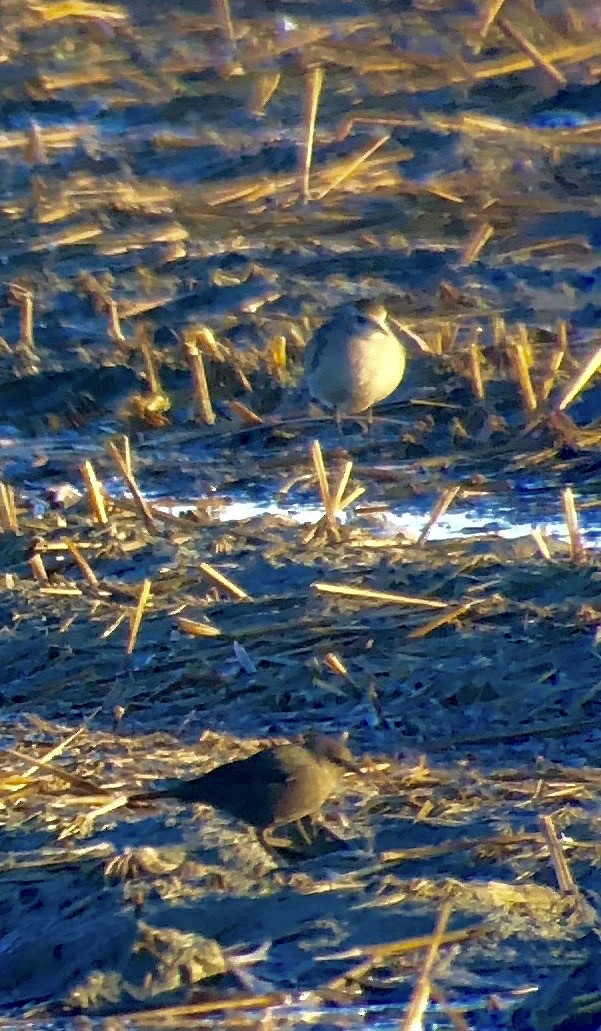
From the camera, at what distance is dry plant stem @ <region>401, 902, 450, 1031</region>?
365 cm

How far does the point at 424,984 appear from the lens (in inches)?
147

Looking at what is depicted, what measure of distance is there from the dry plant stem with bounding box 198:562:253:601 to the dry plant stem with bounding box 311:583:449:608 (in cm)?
26

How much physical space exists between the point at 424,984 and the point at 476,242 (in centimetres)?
654

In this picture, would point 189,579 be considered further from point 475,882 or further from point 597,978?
point 597,978

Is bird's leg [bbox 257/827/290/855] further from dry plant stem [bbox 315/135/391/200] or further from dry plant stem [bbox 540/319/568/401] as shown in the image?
dry plant stem [bbox 315/135/391/200]

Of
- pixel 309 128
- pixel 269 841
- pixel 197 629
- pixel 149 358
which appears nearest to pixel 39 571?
pixel 197 629

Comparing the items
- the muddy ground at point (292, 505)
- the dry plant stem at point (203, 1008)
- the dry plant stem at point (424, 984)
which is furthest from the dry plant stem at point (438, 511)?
the dry plant stem at point (203, 1008)

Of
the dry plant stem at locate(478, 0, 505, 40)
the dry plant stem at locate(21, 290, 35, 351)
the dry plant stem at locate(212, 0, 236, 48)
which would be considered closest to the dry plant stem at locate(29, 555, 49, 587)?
the dry plant stem at locate(21, 290, 35, 351)

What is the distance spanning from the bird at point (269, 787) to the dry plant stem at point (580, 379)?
3394 mm

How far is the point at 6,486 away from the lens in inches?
309

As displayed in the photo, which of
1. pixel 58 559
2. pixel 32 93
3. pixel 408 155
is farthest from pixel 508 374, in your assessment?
pixel 32 93

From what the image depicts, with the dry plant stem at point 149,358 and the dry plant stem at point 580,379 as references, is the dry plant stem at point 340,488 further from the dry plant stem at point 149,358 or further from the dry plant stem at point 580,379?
the dry plant stem at point 149,358

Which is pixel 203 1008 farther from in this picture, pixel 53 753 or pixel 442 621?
pixel 442 621

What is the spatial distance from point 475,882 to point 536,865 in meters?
0.15
